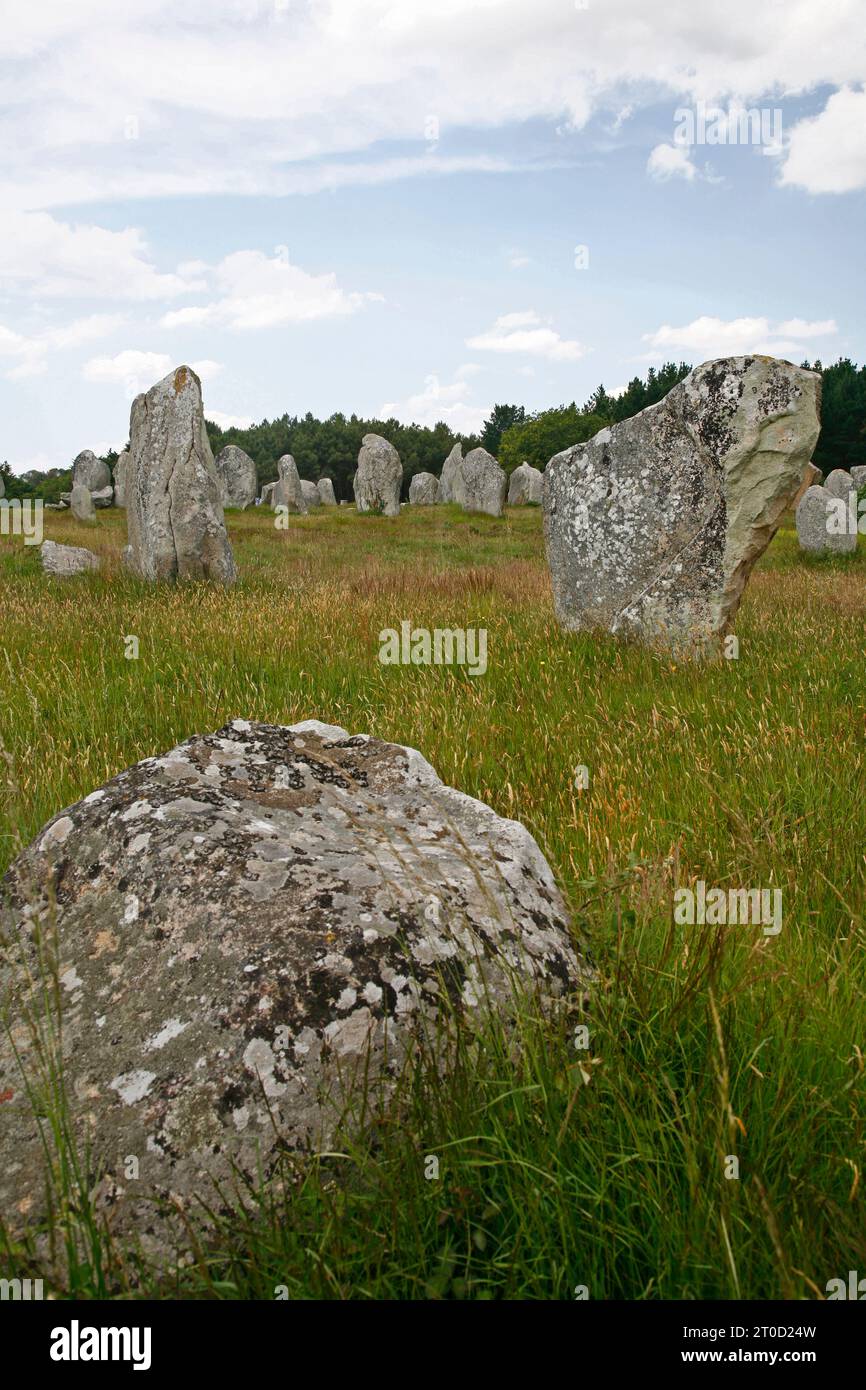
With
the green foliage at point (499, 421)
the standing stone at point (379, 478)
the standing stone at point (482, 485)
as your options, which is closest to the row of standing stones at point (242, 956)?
the standing stone at point (482, 485)

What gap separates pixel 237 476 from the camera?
3672 centimetres

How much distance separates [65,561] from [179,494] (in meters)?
3.47

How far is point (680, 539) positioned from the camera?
765cm

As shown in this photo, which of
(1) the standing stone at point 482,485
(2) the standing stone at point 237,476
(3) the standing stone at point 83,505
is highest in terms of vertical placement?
(2) the standing stone at point 237,476

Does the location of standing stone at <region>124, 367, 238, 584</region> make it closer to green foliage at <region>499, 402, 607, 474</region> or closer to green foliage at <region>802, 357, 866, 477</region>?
green foliage at <region>802, 357, 866, 477</region>

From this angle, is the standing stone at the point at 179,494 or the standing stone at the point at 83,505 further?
the standing stone at the point at 83,505

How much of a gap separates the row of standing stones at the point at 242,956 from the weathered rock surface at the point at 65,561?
38.1 ft

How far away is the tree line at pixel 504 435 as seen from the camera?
185 feet

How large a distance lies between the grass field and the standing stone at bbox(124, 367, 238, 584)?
2349 millimetres

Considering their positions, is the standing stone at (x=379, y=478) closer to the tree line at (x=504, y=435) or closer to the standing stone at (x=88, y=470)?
the standing stone at (x=88, y=470)

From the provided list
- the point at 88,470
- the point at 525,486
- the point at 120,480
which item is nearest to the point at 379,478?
the point at 525,486

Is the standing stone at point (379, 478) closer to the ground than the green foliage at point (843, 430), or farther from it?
closer to the ground

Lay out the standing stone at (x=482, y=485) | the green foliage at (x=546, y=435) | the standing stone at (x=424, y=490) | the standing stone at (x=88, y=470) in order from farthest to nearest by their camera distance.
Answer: the green foliage at (x=546, y=435) → the standing stone at (x=424, y=490) → the standing stone at (x=88, y=470) → the standing stone at (x=482, y=485)

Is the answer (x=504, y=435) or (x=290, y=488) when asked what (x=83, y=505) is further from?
(x=504, y=435)
